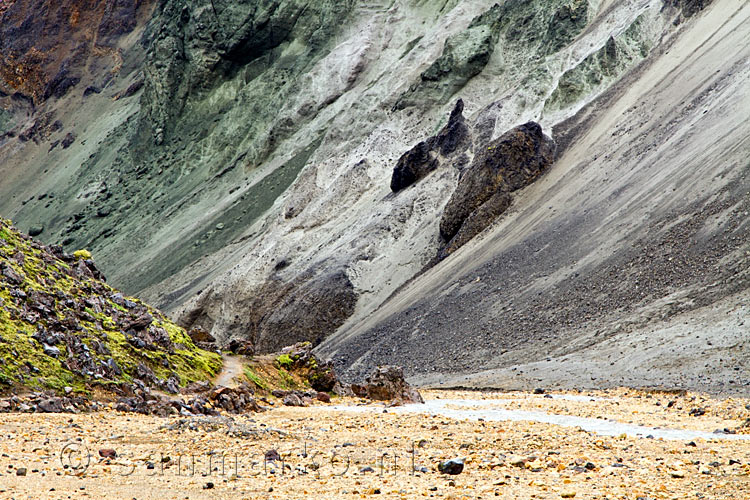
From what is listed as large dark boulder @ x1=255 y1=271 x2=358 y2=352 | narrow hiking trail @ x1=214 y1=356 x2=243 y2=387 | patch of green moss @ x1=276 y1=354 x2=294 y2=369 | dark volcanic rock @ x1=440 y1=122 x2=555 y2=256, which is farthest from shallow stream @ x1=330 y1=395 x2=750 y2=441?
dark volcanic rock @ x1=440 y1=122 x2=555 y2=256

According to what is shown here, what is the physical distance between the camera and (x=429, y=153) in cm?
5753

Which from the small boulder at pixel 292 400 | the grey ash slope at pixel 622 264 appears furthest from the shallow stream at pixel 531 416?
the grey ash slope at pixel 622 264

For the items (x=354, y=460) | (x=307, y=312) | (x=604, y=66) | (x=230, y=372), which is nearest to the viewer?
(x=354, y=460)

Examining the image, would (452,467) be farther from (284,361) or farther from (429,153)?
(429,153)

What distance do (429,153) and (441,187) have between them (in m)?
4.40

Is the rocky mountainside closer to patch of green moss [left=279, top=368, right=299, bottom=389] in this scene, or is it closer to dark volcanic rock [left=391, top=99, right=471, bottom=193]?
dark volcanic rock [left=391, top=99, right=471, bottom=193]

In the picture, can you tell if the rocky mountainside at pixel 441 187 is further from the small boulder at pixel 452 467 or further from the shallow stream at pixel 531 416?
the small boulder at pixel 452 467

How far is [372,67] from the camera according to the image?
8306 centimetres

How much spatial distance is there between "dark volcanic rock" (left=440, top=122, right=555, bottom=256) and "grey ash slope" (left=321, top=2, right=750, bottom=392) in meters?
1.27

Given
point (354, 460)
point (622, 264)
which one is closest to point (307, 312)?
point (622, 264)

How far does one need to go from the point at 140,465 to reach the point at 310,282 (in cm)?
4102

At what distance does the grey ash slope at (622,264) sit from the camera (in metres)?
24.6

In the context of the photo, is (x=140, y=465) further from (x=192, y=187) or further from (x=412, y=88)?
(x=192, y=187)

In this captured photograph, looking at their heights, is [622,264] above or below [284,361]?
below
